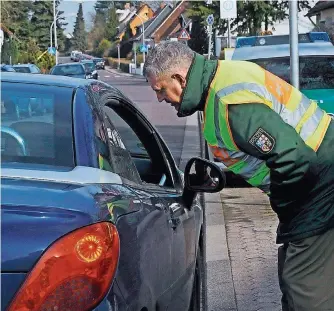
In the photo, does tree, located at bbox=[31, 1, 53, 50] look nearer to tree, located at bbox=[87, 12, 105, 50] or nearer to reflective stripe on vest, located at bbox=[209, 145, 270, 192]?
tree, located at bbox=[87, 12, 105, 50]

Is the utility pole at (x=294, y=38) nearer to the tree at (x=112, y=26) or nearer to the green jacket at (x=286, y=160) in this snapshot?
the green jacket at (x=286, y=160)

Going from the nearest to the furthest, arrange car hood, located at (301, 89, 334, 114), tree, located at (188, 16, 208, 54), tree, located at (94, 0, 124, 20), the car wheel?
the car wheel < car hood, located at (301, 89, 334, 114) < tree, located at (188, 16, 208, 54) < tree, located at (94, 0, 124, 20)

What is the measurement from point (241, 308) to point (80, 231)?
3.34 metres

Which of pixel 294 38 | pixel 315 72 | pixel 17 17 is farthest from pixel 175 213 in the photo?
pixel 17 17

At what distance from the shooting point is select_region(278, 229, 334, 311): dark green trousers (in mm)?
3496

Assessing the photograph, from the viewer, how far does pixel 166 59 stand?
333 cm

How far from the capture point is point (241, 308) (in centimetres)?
566

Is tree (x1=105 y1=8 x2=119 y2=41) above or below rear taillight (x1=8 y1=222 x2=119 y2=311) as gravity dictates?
below

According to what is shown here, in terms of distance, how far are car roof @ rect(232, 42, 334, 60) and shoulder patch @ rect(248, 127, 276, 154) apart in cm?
884

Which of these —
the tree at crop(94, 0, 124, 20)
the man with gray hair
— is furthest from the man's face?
the tree at crop(94, 0, 124, 20)

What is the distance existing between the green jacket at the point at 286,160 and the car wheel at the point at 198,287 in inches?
57.8

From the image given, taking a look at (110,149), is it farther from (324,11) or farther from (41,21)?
(41,21)

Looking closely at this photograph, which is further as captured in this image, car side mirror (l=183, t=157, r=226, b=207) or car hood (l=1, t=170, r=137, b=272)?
car side mirror (l=183, t=157, r=226, b=207)

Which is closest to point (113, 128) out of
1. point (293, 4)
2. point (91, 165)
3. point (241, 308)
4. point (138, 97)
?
point (91, 165)
